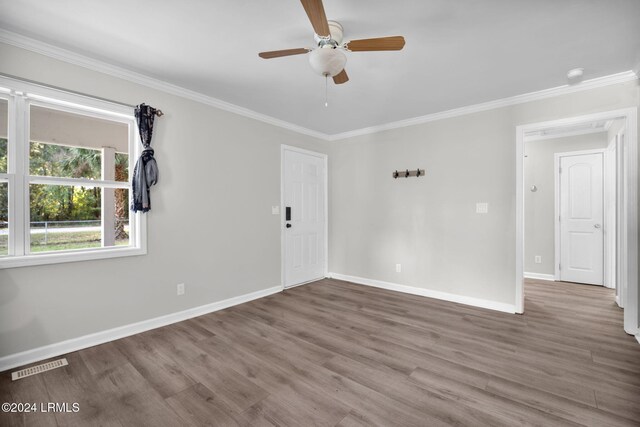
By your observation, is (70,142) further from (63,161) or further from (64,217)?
(64,217)

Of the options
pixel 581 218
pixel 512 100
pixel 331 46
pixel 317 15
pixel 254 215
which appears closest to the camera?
pixel 317 15

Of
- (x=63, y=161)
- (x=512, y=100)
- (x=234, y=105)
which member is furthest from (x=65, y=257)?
(x=512, y=100)

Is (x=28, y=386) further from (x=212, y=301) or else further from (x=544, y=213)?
(x=544, y=213)

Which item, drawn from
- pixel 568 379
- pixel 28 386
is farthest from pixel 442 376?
pixel 28 386

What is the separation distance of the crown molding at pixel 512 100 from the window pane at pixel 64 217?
3.78 meters

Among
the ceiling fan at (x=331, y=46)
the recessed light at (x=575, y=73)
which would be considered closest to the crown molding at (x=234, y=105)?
the recessed light at (x=575, y=73)

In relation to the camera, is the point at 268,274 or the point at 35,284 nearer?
the point at 35,284

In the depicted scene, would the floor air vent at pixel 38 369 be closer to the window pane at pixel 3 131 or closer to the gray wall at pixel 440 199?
the window pane at pixel 3 131

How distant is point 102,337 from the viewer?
2633mm

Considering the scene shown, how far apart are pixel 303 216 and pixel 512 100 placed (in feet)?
10.6

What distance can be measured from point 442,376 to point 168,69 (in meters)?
3.61

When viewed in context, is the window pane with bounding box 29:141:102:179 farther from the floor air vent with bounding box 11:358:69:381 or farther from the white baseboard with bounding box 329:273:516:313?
the white baseboard with bounding box 329:273:516:313

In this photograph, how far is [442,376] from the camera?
83.1 inches

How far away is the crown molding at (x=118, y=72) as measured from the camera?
88.9 inches
